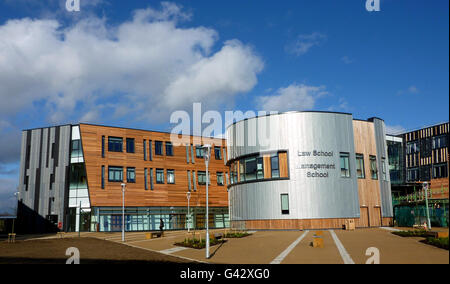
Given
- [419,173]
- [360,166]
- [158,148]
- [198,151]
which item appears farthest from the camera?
[419,173]

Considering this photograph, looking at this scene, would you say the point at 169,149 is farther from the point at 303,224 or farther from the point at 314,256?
the point at 314,256

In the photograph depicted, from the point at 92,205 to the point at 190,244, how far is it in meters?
26.6

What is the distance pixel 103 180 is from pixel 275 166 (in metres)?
21.9

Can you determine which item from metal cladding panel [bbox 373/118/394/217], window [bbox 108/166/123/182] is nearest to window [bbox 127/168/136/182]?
window [bbox 108/166/123/182]

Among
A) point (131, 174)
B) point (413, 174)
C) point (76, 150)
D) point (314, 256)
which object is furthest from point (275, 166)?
point (413, 174)

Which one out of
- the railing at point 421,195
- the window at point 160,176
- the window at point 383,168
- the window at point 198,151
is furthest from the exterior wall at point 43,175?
the railing at point 421,195

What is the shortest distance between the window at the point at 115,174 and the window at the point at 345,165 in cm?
2687

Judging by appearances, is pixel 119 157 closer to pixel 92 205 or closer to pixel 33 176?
pixel 92 205

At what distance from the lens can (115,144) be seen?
165ft

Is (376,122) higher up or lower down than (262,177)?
higher up

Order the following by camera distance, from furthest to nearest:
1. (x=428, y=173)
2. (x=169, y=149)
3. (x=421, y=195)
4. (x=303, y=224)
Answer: (x=428, y=173) → (x=169, y=149) → (x=421, y=195) → (x=303, y=224)

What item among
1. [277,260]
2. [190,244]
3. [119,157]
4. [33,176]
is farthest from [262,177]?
[33,176]
